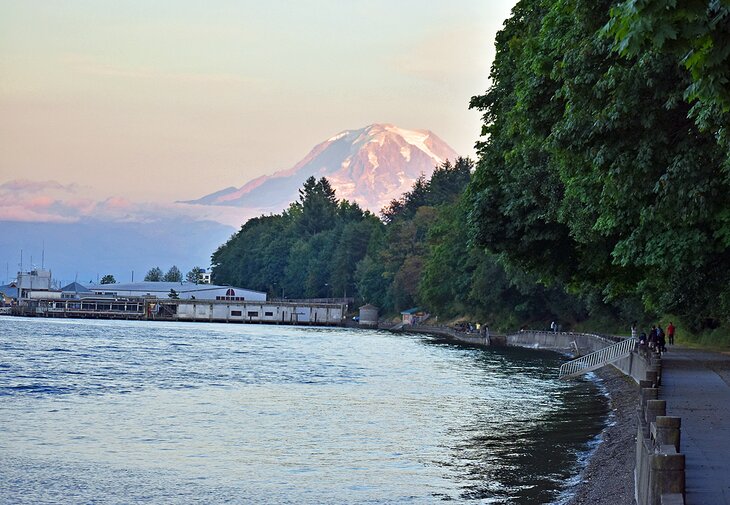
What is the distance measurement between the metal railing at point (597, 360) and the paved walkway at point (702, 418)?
4307 mm

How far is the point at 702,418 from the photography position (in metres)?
25.2

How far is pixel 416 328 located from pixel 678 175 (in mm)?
132615

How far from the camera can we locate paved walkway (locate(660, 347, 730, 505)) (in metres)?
15.9

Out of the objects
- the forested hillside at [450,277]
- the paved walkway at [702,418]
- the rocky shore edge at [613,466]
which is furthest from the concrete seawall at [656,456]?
the forested hillside at [450,277]

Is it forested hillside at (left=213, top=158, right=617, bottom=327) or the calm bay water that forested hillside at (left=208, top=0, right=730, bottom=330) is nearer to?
the calm bay water

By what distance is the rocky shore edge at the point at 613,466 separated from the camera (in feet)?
62.5

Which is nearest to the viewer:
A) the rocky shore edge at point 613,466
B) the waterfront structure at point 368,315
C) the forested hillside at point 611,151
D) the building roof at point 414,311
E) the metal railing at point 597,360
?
the forested hillside at point 611,151

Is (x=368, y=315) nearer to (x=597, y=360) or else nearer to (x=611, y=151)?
(x=597, y=360)

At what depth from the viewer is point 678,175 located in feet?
80.4

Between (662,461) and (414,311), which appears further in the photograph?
(414,311)

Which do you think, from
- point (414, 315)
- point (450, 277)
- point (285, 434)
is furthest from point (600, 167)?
point (414, 315)

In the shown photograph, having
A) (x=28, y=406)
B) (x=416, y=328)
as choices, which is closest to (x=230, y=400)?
(x=28, y=406)

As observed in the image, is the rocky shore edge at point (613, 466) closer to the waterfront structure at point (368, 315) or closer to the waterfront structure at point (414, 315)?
the waterfront structure at point (414, 315)

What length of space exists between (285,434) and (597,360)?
31.2 meters
